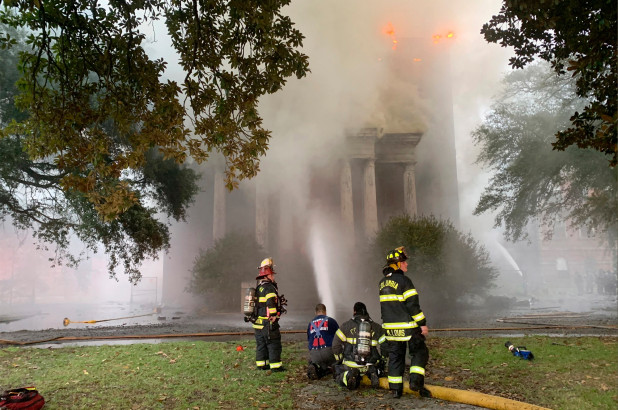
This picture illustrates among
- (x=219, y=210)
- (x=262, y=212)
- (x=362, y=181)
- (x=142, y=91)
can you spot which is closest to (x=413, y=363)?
(x=142, y=91)

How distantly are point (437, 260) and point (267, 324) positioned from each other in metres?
14.8

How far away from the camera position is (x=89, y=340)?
10.8m

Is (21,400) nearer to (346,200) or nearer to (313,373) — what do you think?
(313,373)

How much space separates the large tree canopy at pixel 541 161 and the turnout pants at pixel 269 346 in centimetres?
1564

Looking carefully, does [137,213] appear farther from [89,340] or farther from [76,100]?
[76,100]

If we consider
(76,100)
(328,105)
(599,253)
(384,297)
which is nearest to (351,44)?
(328,105)

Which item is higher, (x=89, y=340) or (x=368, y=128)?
(x=368, y=128)

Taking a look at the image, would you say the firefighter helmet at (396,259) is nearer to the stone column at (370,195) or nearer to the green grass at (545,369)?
the green grass at (545,369)

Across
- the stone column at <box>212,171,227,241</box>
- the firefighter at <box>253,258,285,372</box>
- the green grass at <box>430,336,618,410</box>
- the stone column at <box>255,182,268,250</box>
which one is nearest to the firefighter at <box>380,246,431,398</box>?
the green grass at <box>430,336,618,410</box>

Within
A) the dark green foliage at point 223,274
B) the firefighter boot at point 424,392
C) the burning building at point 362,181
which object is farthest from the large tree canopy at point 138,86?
the burning building at point 362,181

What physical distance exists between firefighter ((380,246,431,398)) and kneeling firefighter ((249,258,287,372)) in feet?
6.17

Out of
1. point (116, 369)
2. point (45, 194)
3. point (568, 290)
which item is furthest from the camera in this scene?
point (568, 290)

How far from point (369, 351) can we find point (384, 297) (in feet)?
2.41

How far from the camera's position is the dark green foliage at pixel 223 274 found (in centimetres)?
2258
